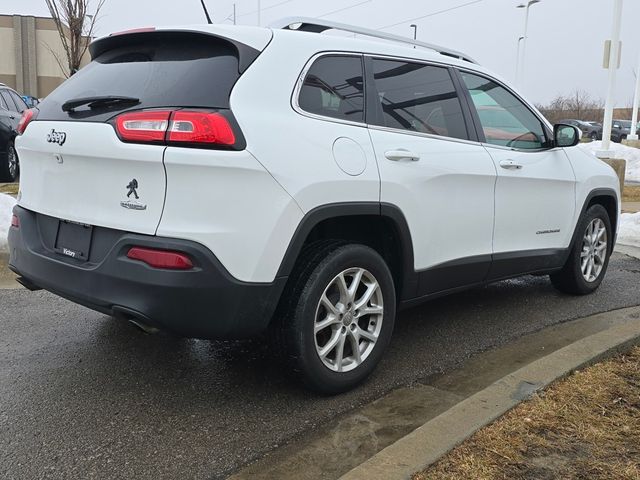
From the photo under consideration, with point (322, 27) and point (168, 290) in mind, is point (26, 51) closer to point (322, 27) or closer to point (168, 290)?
point (322, 27)

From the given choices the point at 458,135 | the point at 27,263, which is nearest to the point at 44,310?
the point at 27,263

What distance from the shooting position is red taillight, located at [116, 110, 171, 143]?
107 inches

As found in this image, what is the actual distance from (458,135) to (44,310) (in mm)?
3264

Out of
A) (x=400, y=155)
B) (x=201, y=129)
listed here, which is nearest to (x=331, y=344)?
(x=400, y=155)

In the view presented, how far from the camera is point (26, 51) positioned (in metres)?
50.7

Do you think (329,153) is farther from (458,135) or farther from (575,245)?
(575,245)

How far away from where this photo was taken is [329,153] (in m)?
3.05

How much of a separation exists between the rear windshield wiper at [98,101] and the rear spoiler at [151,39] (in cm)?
40

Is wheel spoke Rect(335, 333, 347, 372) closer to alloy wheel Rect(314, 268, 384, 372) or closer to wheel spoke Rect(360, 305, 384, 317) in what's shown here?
alloy wheel Rect(314, 268, 384, 372)

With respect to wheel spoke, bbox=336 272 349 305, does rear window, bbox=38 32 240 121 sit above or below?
above

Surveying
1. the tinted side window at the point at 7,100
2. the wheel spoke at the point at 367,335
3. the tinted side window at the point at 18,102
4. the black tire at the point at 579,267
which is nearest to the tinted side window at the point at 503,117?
the black tire at the point at 579,267

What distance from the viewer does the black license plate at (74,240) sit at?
2.95 meters

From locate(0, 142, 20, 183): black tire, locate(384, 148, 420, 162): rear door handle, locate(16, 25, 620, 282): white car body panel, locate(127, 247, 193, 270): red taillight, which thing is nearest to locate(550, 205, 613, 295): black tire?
locate(16, 25, 620, 282): white car body panel

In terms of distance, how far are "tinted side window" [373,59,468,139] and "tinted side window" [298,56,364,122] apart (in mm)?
157
